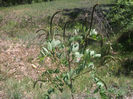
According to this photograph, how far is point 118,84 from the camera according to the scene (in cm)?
494

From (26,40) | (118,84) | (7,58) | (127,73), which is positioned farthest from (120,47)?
(7,58)

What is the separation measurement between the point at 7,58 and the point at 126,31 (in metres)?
4.40

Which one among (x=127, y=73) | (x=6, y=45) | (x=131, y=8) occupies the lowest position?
(x=127, y=73)

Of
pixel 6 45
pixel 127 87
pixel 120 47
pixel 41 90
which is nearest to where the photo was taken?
pixel 41 90

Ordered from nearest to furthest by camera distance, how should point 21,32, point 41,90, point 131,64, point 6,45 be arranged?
point 41,90, point 131,64, point 6,45, point 21,32

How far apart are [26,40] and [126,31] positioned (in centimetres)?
369

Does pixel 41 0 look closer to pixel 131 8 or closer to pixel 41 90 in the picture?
pixel 131 8

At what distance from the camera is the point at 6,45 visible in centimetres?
664

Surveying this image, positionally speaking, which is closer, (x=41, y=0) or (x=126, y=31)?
(x=126, y=31)

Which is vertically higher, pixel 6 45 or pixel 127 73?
pixel 6 45

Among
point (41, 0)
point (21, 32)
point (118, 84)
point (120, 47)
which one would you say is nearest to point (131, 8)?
point (120, 47)

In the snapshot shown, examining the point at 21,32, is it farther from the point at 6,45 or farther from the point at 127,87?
the point at 127,87

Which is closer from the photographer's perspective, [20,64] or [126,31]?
[20,64]

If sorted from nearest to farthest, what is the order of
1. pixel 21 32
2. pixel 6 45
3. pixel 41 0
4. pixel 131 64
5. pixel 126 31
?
pixel 131 64 < pixel 6 45 < pixel 126 31 < pixel 21 32 < pixel 41 0
